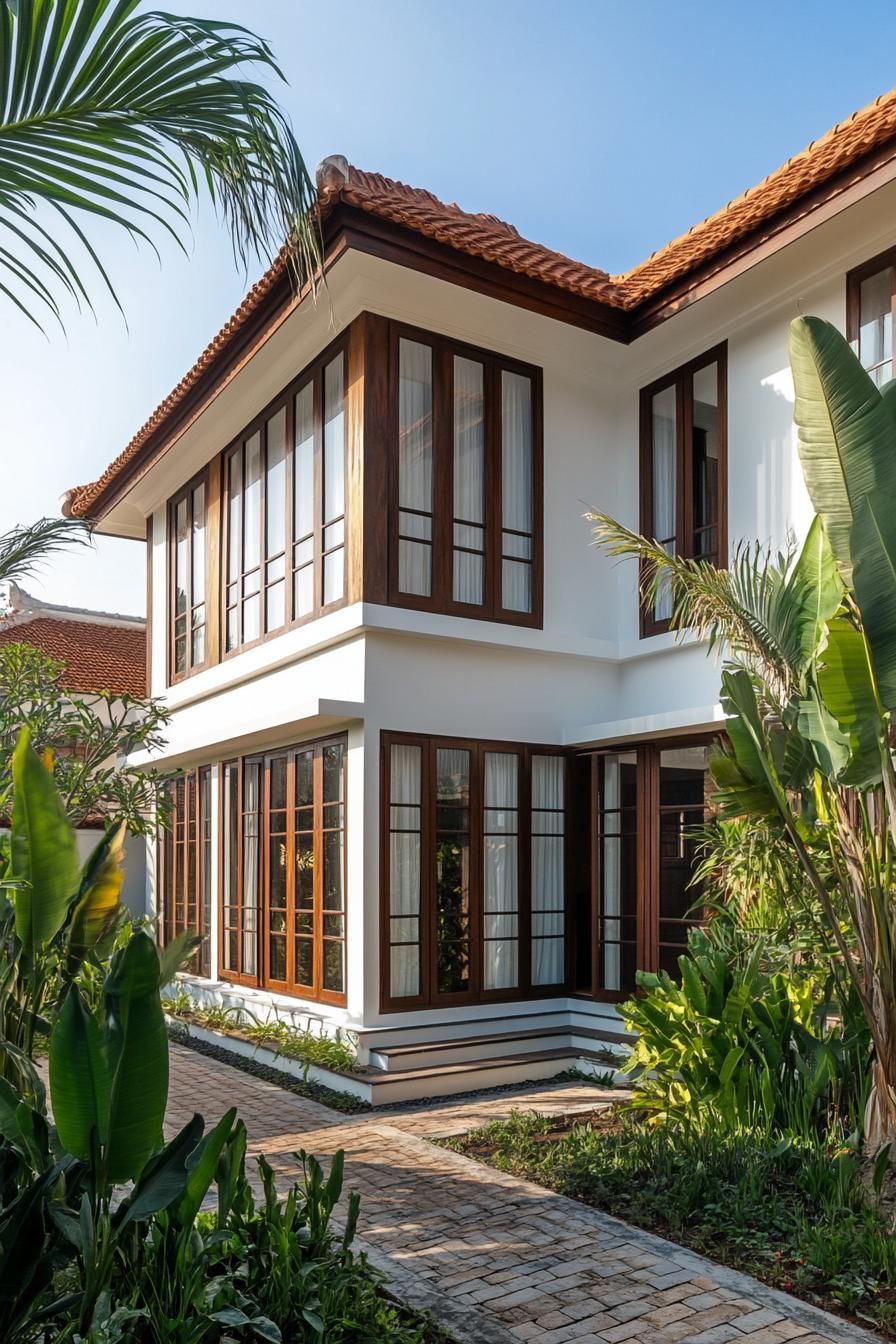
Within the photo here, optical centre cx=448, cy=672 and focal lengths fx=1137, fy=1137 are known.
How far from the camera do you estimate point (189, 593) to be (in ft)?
45.0

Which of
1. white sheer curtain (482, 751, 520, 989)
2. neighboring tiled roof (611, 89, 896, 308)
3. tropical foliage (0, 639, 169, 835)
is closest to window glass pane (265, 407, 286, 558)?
white sheer curtain (482, 751, 520, 989)

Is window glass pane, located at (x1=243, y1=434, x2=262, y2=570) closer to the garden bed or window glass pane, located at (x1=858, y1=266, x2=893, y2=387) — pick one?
window glass pane, located at (x1=858, y1=266, x2=893, y2=387)

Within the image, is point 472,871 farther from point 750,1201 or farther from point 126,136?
point 126,136

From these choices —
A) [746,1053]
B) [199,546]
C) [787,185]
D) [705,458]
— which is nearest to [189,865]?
[199,546]

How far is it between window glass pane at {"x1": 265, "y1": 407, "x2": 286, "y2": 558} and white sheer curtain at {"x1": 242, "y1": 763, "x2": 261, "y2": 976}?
227 cm

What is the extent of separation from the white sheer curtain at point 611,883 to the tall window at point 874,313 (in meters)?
3.87

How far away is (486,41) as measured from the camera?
7.12m

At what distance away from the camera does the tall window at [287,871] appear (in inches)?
383

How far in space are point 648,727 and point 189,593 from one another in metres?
6.66

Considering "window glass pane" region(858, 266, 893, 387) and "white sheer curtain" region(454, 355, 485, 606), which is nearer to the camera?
"window glass pane" region(858, 266, 893, 387)

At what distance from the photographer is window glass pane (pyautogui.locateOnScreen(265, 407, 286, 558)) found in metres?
11.1

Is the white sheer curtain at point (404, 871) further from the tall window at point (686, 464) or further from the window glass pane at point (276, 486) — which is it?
the window glass pane at point (276, 486)

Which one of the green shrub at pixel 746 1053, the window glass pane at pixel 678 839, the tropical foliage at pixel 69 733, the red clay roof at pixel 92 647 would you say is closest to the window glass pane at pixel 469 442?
the window glass pane at pixel 678 839

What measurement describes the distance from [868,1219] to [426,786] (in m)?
5.13
